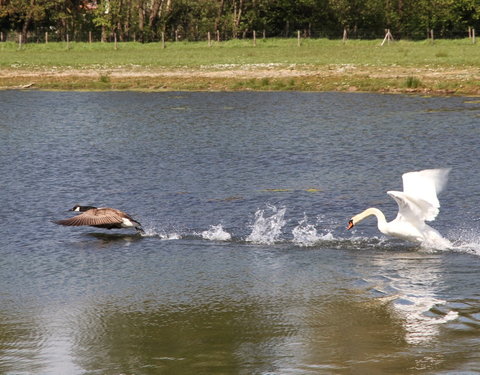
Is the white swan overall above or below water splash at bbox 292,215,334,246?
above

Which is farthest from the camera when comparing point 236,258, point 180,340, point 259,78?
point 259,78

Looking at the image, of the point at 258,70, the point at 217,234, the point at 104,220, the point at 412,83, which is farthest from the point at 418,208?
the point at 258,70

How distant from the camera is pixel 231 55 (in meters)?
53.3

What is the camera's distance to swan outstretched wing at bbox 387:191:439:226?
43.7ft

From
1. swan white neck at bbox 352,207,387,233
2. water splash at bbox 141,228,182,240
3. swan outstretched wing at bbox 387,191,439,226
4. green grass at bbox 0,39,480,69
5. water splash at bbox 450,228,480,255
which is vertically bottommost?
water splash at bbox 141,228,182,240

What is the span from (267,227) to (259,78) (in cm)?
2624

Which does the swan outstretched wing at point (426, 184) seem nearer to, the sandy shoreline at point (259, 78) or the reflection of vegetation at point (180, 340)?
the reflection of vegetation at point (180, 340)

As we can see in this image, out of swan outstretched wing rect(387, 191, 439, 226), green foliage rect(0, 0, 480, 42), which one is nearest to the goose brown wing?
swan outstretched wing rect(387, 191, 439, 226)

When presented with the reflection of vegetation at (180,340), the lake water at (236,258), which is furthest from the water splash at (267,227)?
the reflection of vegetation at (180,340)

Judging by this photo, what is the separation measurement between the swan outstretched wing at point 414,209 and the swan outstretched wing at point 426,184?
62 mm

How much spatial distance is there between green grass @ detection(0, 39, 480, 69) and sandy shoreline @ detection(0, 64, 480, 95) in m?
1.60

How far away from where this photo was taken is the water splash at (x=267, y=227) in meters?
14.5

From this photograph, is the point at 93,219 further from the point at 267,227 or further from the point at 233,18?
the point at 233,18

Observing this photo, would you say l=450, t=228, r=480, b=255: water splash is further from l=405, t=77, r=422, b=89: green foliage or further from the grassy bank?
l=405, t=77, r=422, b=89: green foliage
